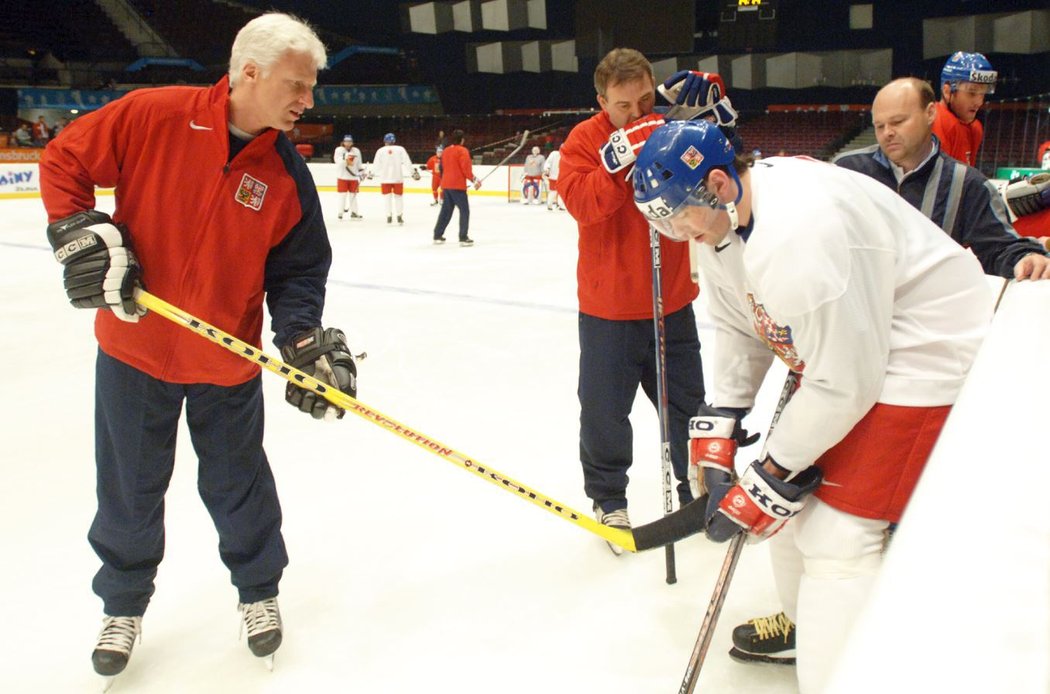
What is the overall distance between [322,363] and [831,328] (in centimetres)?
112

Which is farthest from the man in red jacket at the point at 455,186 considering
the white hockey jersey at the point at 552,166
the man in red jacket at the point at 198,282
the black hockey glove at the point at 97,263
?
the black hockey glove at the point at 97,263

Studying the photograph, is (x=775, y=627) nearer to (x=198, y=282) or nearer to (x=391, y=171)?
(x=198, y=282)

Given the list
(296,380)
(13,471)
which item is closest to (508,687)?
(296,380)

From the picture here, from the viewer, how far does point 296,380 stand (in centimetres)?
176

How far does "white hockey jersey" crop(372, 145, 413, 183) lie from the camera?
10.7 metres

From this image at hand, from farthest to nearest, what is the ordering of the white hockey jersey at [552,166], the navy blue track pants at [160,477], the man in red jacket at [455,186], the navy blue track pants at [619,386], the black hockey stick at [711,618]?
the white hockey jersey at [552,166], the man in red jacket at [455,186], the navy blue track pants at [619,386], the navy blue track pants at [160,477], the black hockey stick at [711,618]

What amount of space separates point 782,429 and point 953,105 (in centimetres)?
212

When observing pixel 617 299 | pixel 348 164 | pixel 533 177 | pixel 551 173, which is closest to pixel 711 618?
pixel 617 299

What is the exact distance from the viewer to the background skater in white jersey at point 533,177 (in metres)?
13.9

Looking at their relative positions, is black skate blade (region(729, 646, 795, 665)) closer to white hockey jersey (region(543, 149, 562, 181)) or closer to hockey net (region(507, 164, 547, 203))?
white hockey jersey (region(543, 149, 562, 181))

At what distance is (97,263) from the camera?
62.4 inches

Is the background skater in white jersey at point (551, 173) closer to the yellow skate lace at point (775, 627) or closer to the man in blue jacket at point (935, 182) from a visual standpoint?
the man in blue jacket at point (935, 182)

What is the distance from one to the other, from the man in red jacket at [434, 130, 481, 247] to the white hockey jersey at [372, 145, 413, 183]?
1.79 metres

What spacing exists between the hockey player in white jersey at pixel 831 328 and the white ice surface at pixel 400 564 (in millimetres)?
493
